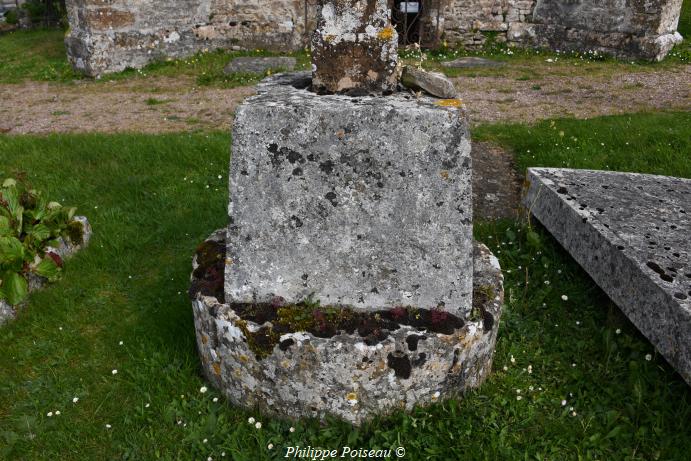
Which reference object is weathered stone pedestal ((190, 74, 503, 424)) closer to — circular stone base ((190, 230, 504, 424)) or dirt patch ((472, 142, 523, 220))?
circular stone base ((190, 230, 504, 424))

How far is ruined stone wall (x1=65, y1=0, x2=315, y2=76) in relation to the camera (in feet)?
34.8

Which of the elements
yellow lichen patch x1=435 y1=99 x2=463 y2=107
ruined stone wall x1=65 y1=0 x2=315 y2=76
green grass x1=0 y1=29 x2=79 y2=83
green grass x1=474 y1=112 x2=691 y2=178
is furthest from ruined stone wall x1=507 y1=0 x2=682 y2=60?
yellow lichen patch x1=435 y1=99 x2=463 y2=107

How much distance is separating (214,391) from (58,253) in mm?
2174

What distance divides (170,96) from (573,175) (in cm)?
720

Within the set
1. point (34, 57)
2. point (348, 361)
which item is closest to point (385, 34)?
point (348, 361)

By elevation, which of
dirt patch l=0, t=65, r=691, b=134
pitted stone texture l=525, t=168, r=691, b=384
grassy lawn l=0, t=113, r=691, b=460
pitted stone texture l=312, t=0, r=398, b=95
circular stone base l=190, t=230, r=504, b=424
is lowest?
grassy lawn l=0, t=113, r=691, b=460

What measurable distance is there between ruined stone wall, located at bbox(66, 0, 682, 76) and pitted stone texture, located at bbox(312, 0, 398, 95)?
9.38 metres

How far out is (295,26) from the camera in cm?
1200

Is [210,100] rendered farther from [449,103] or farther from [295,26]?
[449,103]

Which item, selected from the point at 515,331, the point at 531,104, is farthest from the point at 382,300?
the point at 531,104

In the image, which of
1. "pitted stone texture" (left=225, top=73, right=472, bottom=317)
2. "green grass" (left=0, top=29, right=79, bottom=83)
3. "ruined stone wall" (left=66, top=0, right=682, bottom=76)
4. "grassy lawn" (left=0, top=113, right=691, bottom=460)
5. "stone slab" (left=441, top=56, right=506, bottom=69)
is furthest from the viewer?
"stone slab" (left=441, top=56, right=506, bottom=69)

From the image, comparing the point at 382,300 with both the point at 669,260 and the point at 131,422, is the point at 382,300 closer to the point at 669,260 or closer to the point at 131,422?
the point at 131,422

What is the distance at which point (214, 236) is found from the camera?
3.61m

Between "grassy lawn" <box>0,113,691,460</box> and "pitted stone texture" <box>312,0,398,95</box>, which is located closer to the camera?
"pitted stone texture" <box>312,0,398,95</box>
